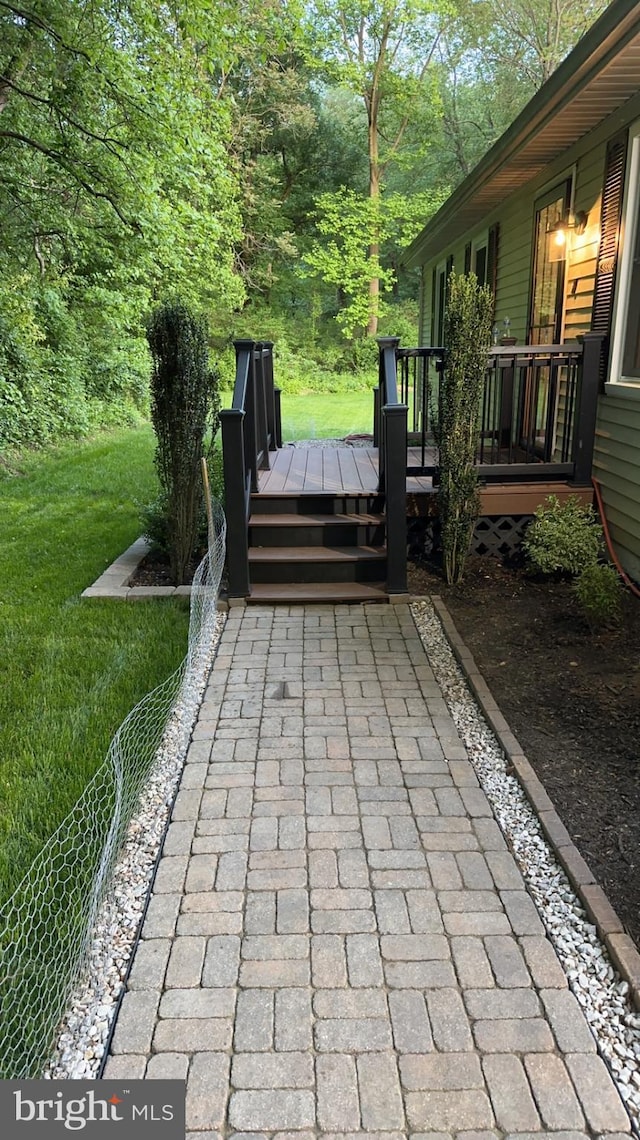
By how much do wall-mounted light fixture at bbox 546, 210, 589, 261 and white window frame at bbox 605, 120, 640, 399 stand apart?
83 centimetres

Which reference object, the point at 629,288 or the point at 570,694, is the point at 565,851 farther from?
the point at 629,288

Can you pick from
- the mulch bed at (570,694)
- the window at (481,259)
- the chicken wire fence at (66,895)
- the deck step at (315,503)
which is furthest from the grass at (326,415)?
the chicken wire fence at (66,895)

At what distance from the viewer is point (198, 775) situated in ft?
10.2

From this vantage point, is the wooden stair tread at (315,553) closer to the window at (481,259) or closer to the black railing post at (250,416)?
the black railing post at (250,416)

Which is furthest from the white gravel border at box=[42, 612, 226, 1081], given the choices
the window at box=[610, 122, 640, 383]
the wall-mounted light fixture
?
the wall-mounted light fixture

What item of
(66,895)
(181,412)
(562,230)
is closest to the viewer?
(66,895)

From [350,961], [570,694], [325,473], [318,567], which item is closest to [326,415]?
[325,473]

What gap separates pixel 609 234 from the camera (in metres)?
5.26

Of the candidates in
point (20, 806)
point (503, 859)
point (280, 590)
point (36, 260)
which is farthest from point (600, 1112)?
point (36, 260)

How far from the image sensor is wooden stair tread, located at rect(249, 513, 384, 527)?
18.5ft

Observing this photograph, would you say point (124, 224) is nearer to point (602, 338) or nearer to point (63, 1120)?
point (602, 338)

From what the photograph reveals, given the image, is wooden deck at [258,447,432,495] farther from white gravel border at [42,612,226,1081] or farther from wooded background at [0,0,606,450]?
wooded background at [0,0,606,450]

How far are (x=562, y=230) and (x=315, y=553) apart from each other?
350 cm

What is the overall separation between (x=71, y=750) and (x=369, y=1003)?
1.82 m
